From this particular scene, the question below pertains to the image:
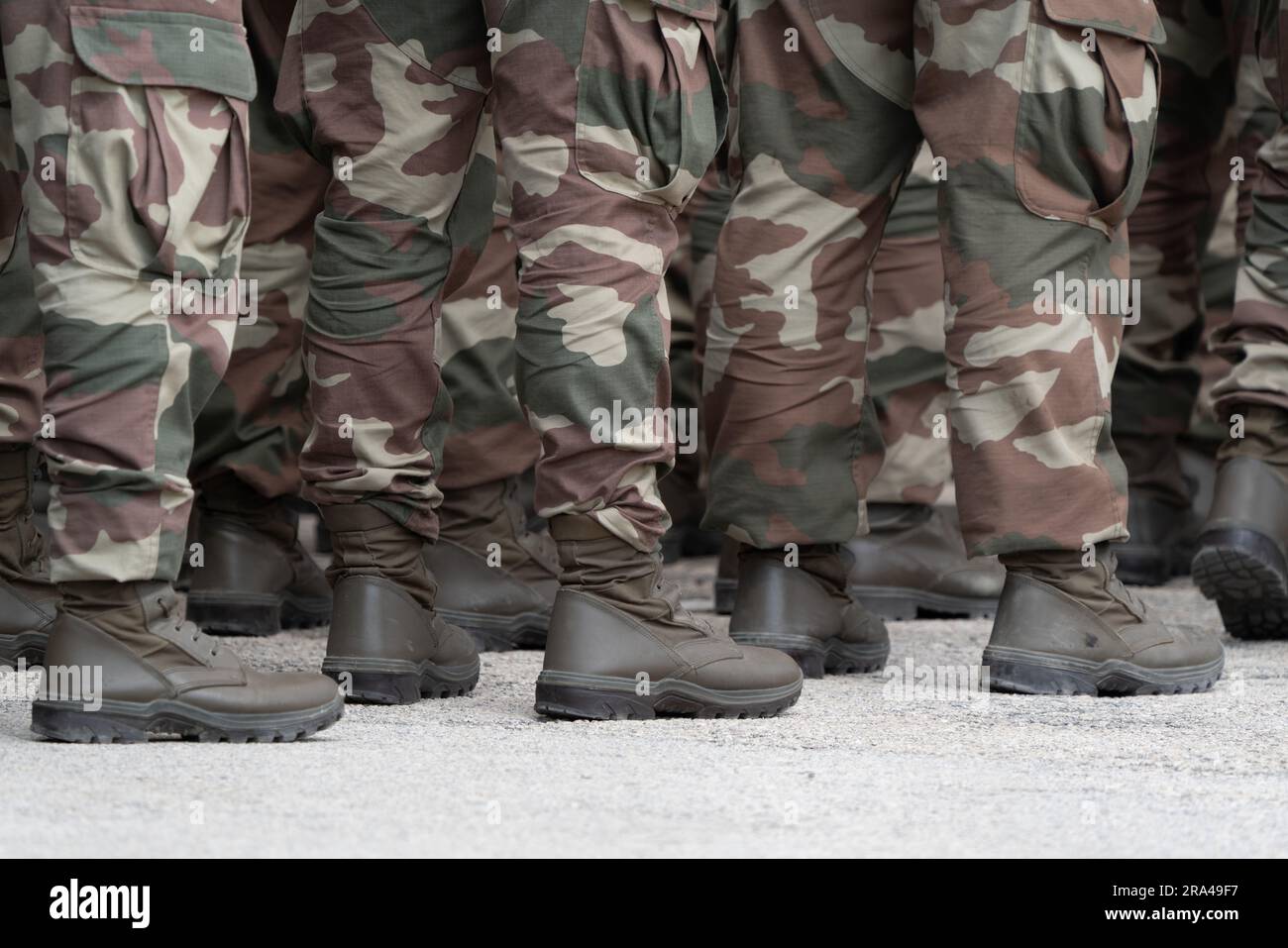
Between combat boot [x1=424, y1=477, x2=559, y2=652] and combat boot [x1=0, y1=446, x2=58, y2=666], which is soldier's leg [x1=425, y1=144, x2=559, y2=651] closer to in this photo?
combat boot [x1=424, y1=477, x2=559, y2=652]

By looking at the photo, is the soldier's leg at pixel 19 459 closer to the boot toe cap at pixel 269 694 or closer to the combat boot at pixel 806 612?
the boot toe cap at pixel 269 694

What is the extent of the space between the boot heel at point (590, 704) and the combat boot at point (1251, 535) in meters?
1.25

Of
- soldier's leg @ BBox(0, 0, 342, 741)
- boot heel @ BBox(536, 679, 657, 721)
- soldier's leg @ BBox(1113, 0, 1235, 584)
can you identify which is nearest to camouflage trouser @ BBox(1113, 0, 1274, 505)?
soldier's leg @ BBox(1113, 0, 1235, 584)

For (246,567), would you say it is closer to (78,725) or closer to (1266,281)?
(78,725)

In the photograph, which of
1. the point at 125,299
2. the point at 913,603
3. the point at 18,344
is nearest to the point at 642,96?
the point at 125,299

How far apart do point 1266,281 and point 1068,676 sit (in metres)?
1.05

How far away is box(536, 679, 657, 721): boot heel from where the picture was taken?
2279 mm

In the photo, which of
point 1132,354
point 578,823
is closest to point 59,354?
point 578,823

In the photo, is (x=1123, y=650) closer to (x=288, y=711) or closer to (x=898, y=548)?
(x=898, y=548)

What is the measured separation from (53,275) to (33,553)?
0.88 metres

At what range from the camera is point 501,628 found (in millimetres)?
3070

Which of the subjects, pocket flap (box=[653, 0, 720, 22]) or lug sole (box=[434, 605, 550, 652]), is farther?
lug sole (box=[434, 605, 550, 652])

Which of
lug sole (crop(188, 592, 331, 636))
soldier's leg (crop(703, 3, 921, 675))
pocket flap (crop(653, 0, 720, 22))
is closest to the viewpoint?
pocket flap (crop(653, 0, 720, 22))

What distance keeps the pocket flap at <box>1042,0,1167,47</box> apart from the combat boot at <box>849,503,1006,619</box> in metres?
1.22
